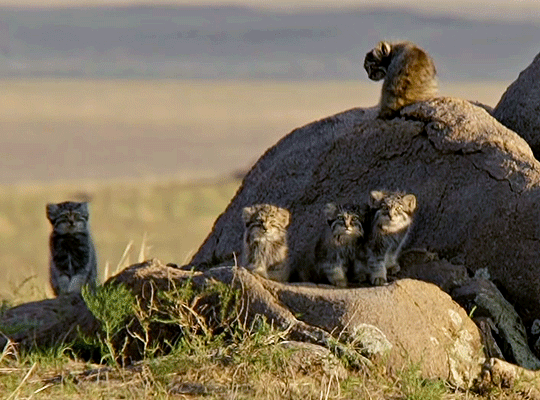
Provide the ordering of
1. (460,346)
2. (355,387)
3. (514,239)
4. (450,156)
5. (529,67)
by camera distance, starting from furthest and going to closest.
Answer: (529,67)
(450,156)
(514,239)
(460,346)
(355,387)

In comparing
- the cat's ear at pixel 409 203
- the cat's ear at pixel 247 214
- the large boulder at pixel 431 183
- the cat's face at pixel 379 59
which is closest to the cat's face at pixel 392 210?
the cat's ear at pixel 409 203

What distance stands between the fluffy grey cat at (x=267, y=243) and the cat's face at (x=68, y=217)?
3738 millimetres

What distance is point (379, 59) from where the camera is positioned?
13195 millimetres

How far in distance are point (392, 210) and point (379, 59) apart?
11.3ft

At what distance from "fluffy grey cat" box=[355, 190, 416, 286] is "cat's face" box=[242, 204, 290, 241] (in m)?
0.60

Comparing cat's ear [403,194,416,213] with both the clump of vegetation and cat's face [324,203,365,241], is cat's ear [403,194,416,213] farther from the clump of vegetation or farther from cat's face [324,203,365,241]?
the clump of vegetation

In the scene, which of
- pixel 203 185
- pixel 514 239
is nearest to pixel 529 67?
pixel 514 239

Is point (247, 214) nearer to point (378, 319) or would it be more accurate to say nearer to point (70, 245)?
point (378, 319)

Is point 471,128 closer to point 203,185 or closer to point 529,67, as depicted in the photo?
point 529,67

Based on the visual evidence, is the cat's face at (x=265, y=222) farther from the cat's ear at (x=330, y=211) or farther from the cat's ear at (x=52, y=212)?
the cat's ear at (x=52, y=212)

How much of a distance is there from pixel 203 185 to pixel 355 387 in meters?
29.8

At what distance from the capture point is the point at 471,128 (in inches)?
428

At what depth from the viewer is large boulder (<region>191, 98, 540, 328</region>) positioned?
10.2 metres

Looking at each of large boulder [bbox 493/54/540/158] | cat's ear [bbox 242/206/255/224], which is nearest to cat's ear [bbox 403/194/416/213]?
cat's ear [bbox 242/206/255/224]
